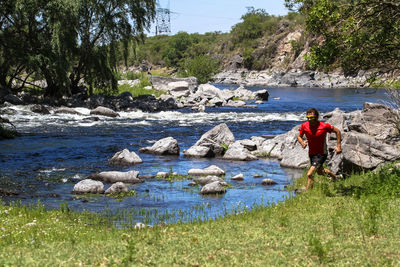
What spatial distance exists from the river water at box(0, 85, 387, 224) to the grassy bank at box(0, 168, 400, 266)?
1.66 meters

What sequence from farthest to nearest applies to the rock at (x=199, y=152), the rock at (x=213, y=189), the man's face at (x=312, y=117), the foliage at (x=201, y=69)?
the foliage at (x=201, y=69), the rock at (x=199, y=152), the rock at (x=213, y=189), the man's face at (x=312, y=117)

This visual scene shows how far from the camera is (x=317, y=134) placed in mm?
12070

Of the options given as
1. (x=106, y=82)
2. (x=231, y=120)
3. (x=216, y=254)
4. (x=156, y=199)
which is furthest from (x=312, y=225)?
(x=106, y=82)

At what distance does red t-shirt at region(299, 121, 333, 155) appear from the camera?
12.0 m

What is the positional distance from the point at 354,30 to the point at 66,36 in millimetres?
28410

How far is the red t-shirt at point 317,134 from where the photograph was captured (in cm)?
1198

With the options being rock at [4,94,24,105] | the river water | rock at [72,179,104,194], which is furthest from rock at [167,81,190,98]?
rock at [72,179,104,194]

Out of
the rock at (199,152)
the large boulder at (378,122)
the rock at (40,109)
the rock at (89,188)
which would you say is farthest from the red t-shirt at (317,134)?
the rock at (40,109)

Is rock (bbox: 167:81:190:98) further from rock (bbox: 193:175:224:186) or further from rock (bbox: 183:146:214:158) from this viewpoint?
rock (bbox: 193:175:224:186)

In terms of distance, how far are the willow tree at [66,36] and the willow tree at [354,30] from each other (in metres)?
26.0

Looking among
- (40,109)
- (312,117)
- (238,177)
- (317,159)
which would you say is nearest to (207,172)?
(238,177)

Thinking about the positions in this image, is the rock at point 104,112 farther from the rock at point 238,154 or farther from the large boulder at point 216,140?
the rock at point 238,154

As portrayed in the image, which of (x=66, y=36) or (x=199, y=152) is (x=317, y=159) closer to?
(x=199, y=152)

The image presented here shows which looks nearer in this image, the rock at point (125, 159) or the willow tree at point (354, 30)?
the willow tree at point (354, 30)
